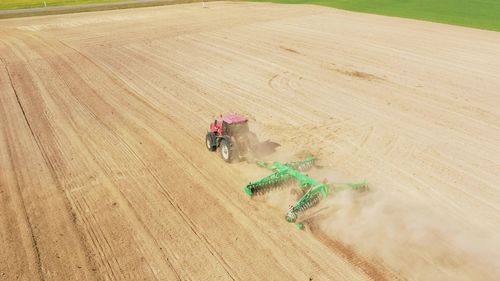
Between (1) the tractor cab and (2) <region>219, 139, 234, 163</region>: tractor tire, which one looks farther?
(1) the tractor cab

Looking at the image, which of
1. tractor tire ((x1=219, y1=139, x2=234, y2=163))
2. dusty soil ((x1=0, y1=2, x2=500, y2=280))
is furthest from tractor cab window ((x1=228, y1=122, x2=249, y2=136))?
dusty soil ((x1=0, y1=2, x2=500, y2=280))

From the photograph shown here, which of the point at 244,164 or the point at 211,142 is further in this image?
the point at 211,142

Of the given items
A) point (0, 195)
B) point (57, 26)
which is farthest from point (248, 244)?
point (57, 26)

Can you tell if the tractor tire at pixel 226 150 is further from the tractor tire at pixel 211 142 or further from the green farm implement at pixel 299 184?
the green farm implement at pixel 299 184

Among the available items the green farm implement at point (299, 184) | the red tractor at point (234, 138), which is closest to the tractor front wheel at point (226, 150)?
the red tractor at point (234, 138)

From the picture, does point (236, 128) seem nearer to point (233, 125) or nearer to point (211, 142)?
point (233, 125)

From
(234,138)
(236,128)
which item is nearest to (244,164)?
(234,138)

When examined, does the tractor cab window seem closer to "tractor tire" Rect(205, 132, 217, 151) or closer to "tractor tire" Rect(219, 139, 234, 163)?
"tractor tire" Rect(219, 139, 234, 163)
